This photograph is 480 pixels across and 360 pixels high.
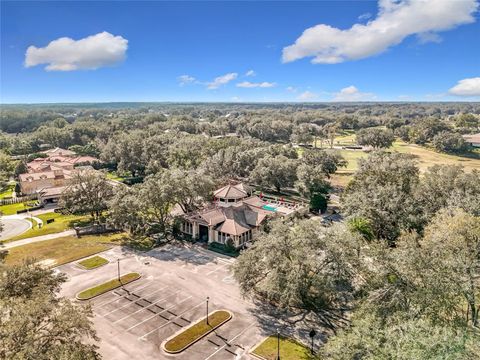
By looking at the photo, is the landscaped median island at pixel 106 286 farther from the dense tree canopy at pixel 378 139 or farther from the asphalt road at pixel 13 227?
the dense tree canopy at pixel 378 139

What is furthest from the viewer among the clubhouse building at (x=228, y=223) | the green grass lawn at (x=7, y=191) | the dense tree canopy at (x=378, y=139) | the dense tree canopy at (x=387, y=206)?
the dense tree canopy at (x=378, y=139)

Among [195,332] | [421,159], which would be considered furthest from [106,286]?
[421,159]

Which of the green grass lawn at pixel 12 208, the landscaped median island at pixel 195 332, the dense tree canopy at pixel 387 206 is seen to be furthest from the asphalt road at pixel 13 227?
the dense tree canopy at pixel 387 206

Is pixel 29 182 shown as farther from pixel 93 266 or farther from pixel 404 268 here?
pixel 404 268

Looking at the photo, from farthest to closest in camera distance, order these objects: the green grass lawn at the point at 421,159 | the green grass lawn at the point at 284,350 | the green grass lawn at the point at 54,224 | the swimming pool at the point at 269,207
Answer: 1. the green grass lawn at the point at 421,159
2. the swimming pool at the point at 269,207
3. the green grass lawn at the point at 54,224
4. the green grass lawn at the point at 284,350

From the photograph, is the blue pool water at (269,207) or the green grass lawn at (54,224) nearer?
→ the green grass lawn at (54,224)

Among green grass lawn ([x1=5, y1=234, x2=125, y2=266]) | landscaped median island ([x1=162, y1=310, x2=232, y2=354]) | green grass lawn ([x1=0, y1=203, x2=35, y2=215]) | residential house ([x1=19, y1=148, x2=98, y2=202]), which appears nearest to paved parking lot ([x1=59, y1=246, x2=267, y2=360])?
landscaped median island ([x1=162, y1=310, x2=232, y2=354])

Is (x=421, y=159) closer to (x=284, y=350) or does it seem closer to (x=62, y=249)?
(x=284, y=350)

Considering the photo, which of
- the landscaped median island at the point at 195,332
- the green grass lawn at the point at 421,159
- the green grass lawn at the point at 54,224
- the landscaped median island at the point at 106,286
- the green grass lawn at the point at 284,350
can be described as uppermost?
the green grass lawn at the point at 421,159
